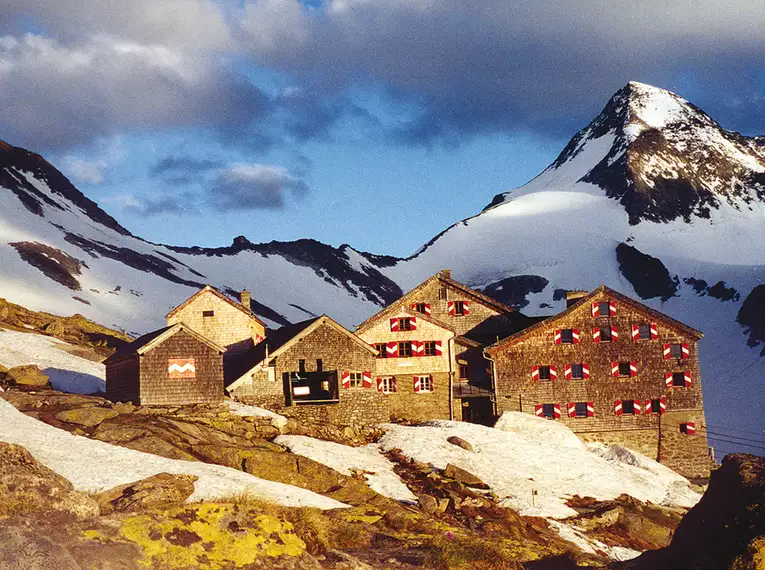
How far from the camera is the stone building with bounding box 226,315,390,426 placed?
4781cm

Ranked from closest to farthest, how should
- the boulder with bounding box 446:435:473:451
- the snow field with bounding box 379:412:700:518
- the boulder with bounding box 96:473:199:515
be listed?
the boulder with bounding box 96:473:199:515, the snow field with bounding box 379:412:700:518, the boulder with bounding box 446:435:473:451

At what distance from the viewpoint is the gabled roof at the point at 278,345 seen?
4827cm

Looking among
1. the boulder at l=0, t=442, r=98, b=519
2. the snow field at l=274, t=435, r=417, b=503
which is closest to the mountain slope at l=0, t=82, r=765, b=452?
the snow field at l=274, t=435, r=417, b=503

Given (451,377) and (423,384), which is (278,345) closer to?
(423,384)

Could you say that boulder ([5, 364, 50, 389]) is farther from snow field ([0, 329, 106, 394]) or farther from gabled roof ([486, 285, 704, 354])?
gabled roof ([486, 285, 704, 354])

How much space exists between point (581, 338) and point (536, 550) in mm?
38506

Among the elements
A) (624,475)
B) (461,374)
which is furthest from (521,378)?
(624,475)

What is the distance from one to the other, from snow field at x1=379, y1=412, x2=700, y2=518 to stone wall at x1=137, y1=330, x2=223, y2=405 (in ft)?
27.4

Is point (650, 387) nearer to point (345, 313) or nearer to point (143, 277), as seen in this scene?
point (143, 277)

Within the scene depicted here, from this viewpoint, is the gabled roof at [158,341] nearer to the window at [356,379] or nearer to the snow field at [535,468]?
the window at [356,379]

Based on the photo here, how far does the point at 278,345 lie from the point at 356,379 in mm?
4525

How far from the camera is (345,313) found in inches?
5694

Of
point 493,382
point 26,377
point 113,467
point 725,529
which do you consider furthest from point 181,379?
point 725,529

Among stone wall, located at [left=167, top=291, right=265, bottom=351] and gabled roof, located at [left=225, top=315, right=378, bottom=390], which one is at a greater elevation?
stone wall, located at [left=167, top=291, right=265, bottom=351]
